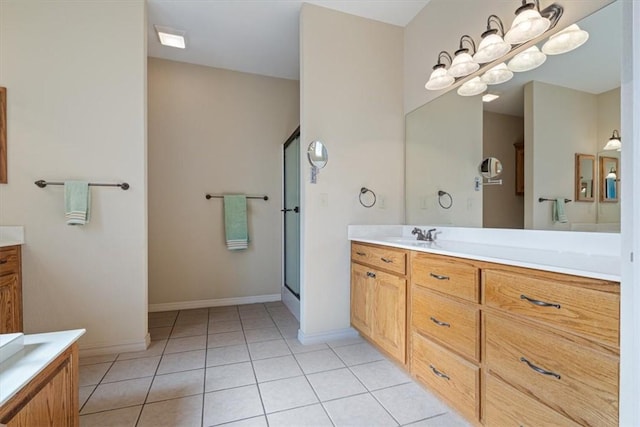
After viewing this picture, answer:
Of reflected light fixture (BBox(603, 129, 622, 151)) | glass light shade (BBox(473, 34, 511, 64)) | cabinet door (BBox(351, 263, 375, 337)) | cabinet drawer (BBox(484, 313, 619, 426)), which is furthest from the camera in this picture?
cabinet door (BBox(351, 263, 375, 337))

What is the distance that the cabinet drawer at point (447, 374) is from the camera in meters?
1.26

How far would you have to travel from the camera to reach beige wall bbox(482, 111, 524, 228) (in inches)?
64.8

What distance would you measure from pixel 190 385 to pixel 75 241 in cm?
134

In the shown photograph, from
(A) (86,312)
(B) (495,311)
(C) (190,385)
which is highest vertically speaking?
(B) (495,311)

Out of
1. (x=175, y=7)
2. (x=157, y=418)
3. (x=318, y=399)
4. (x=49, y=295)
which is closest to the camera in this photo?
(x=157, y=418)

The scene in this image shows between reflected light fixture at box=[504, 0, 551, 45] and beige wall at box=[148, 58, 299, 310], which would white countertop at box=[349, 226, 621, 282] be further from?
beige wall at box=[148, 58, 299, 310]

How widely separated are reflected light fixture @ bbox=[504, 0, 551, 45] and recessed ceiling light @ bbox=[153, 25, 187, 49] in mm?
2630

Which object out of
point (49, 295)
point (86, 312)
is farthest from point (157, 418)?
point (49, 295)

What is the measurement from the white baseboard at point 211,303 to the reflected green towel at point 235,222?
609 millimetres

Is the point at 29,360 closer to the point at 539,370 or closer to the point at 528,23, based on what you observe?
the point at 539,370

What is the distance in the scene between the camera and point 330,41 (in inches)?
93.3

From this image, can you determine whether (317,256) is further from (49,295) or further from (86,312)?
(49,295)

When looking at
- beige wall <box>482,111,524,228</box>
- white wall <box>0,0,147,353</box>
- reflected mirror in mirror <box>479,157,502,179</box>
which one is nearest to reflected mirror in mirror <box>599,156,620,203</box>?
beige wall <box>482,111,524,228</box>

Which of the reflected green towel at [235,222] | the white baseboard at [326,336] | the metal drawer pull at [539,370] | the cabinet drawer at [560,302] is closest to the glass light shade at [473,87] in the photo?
the cabinet drawer at [560,302]
